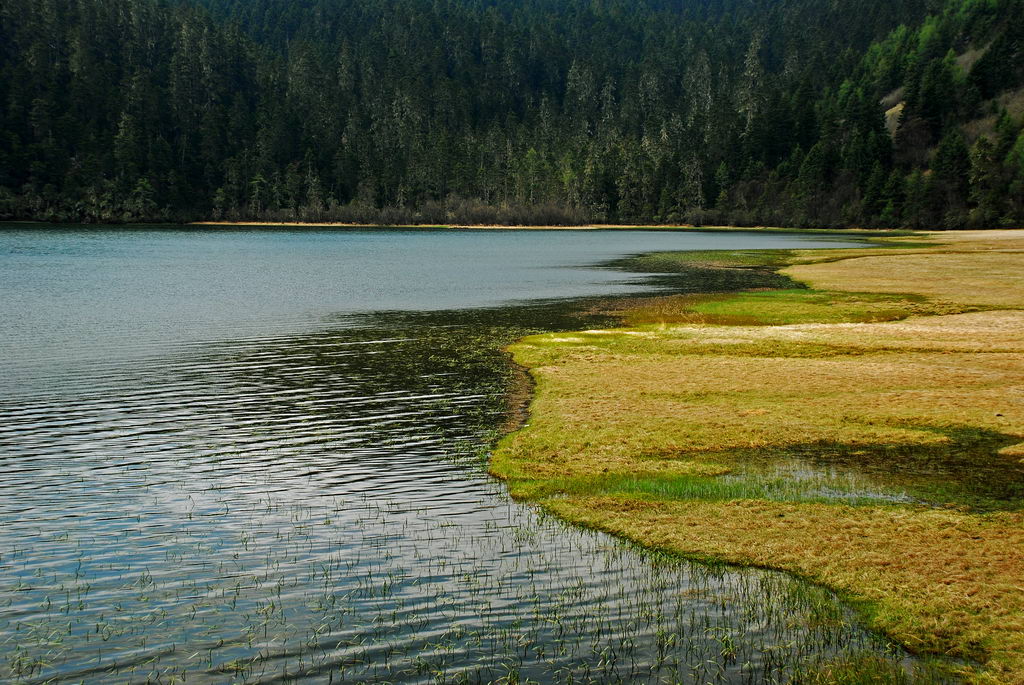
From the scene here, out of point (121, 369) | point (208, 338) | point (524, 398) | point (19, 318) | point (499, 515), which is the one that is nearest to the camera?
point (499, 515)

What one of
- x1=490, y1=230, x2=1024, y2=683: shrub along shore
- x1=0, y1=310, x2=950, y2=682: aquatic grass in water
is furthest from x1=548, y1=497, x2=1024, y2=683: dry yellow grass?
x1=0, y1=310, x2=950, y2=682: aquatic grass in water

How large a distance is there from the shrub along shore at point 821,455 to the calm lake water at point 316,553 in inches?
46.5

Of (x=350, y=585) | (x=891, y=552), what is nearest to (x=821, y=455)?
(x=891, y=552)

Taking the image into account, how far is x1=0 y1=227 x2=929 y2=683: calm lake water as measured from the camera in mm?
Result: 12547

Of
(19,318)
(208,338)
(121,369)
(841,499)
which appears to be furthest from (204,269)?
(841,499)

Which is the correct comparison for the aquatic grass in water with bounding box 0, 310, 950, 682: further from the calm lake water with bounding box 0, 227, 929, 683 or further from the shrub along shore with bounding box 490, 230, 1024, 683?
the shrub along shore with bounding box 490, 230, 1024, 683

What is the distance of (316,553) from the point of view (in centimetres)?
1662

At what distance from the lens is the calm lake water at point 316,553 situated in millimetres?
12547

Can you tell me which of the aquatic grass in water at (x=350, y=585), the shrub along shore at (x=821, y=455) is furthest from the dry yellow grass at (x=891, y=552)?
the aquatic grass in water at (x=350, y=585)

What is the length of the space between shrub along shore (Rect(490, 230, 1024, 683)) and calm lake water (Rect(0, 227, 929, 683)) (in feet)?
3.87

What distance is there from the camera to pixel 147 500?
1975 cm

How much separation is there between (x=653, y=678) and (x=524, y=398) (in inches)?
760

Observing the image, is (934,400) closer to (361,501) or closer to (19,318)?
(361,501)

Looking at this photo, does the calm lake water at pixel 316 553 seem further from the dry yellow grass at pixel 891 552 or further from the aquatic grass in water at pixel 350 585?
the dry yellow grass at pixel 891 552
